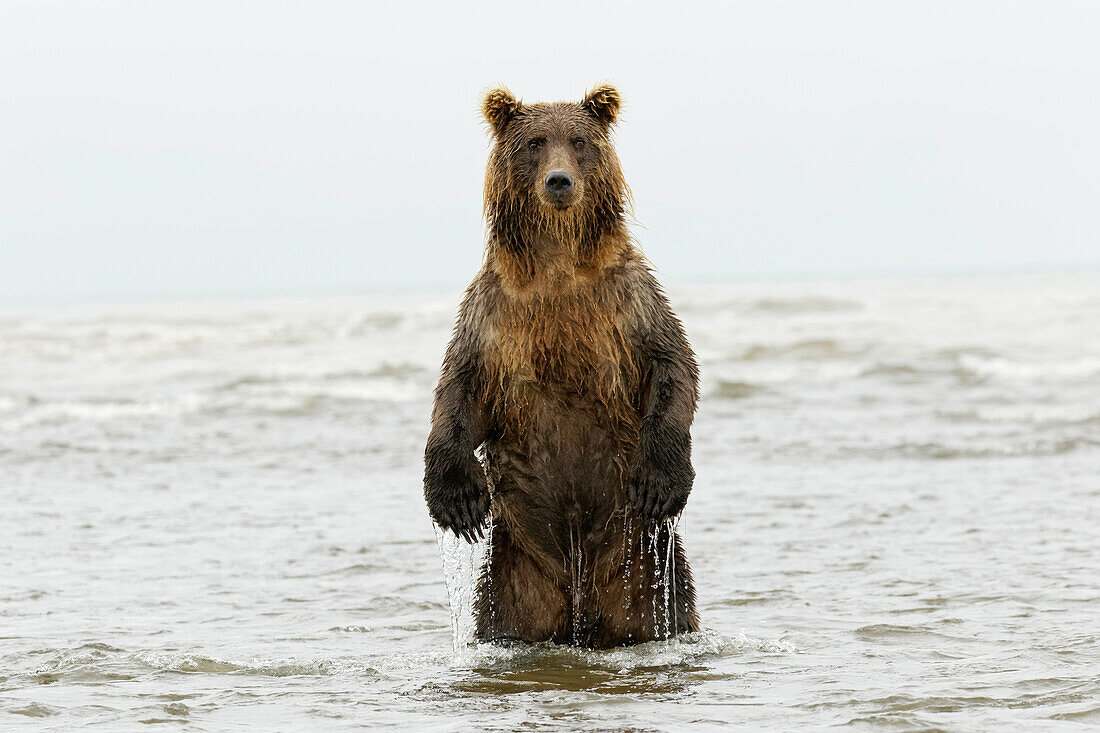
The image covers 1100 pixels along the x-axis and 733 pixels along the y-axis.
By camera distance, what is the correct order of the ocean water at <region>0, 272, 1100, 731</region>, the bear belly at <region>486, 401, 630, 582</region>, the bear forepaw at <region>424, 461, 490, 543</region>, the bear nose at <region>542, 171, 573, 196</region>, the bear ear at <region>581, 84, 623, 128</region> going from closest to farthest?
the ocean water at <region>0, 272, 1100, 731</region>, the bear nose at <region>542, 171, 573, 196</region>, the bear forepaw at <region>424, 461, 490, 543</region>, the bear belly at <region>486, 401, 630, 582</region>, the bear ear at <region>581, 84, 623, 128</region>

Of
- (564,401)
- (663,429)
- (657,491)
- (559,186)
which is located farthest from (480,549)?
(559,186)

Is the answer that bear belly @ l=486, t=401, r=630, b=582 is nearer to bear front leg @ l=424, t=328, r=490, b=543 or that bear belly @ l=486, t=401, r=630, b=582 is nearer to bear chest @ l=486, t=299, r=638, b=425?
bear chest @ l=486, t=299, r=638, b=425

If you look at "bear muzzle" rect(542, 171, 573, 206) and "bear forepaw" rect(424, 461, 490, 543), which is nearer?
"bear muzzle" rect(542, 171, 573, 206)

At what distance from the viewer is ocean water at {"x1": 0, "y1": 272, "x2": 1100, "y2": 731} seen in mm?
4832

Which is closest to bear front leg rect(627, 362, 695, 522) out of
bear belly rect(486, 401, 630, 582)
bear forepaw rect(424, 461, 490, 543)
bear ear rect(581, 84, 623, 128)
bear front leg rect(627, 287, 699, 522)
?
bear front leg rect(627, 287, 699, 522)

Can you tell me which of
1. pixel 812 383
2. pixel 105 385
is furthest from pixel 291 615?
pixel 105 385

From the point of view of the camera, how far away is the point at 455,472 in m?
5.30

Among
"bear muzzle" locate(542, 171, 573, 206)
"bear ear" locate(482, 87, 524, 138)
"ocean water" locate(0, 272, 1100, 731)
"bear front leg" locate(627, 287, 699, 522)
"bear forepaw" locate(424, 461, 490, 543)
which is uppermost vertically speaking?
"bear ear" locate(482, 87, 524, 138)

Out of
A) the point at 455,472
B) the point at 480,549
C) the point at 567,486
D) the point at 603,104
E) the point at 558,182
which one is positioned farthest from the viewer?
the point at 480,549

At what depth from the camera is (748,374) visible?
2045cm

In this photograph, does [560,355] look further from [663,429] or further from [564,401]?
[663,429]

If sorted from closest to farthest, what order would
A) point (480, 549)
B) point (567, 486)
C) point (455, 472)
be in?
point (455, 472)
point (567, 486)
point (480, 549)

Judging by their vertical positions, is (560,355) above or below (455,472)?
above

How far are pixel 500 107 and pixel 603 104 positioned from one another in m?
0.41
